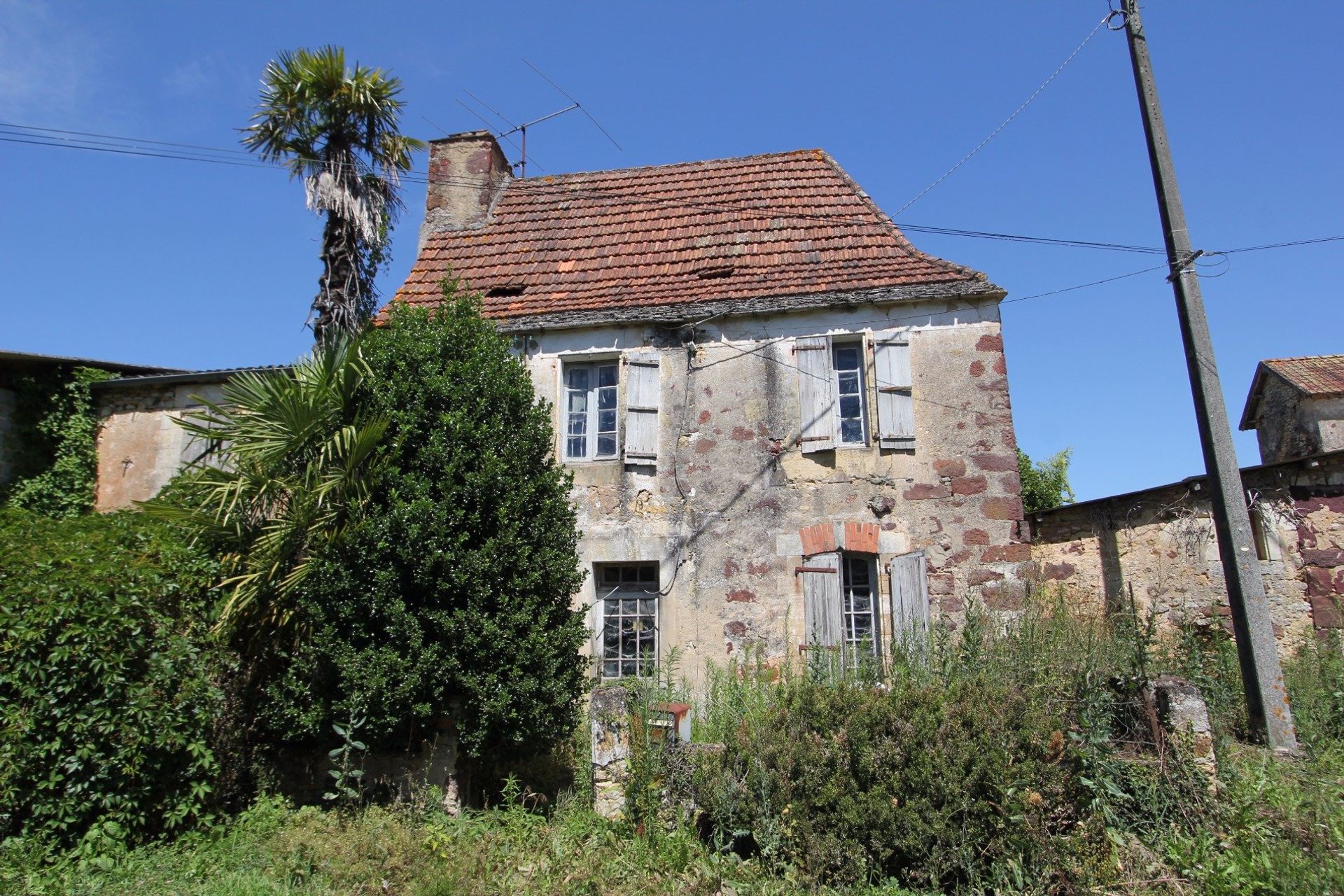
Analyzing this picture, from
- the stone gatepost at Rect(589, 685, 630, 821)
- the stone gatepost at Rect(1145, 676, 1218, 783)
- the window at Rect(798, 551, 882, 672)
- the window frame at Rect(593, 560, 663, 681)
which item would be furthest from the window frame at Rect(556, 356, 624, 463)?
the stone gatepost at Rect(1145, 676, 1218, 783)

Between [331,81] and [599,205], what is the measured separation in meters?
4.46

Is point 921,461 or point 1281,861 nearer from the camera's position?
point 1281,861

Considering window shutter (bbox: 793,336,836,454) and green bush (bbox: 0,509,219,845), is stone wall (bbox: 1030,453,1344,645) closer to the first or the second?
window shutter (bbox: 793,336,836,454)

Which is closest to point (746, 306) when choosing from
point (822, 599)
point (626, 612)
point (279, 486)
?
point (822, 599)

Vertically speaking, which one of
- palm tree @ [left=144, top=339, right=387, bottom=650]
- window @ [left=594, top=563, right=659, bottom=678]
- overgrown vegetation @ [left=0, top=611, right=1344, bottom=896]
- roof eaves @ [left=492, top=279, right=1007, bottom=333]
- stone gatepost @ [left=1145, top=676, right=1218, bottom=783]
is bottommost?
overgrown vegetation @ [left=0, top=611, right=1344, bottom=896]

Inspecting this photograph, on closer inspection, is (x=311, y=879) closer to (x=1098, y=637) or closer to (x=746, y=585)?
(x=746, y=585)

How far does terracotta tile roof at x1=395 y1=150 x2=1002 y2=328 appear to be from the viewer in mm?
10945

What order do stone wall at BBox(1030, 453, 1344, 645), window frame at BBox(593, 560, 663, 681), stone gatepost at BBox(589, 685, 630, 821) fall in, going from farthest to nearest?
1. window frame at BBox(593, 560, 663, 681)
2. stone wall at BBox(1030, 453, 1344, 645)
3. stone gatepost at BBox(589, 685, 630, 821)

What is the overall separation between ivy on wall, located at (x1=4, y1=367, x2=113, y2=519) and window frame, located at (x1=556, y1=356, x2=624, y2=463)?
6.24 m

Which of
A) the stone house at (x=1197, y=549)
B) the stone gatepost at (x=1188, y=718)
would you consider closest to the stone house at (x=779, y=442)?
the stone house at (x=1197, y=549)

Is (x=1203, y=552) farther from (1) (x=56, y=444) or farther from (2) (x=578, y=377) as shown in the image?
(1) (x=56, y=444)

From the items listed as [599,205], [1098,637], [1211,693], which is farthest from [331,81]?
[1211,693]

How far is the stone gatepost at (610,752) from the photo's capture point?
6500 mm

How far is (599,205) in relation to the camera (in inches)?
516
